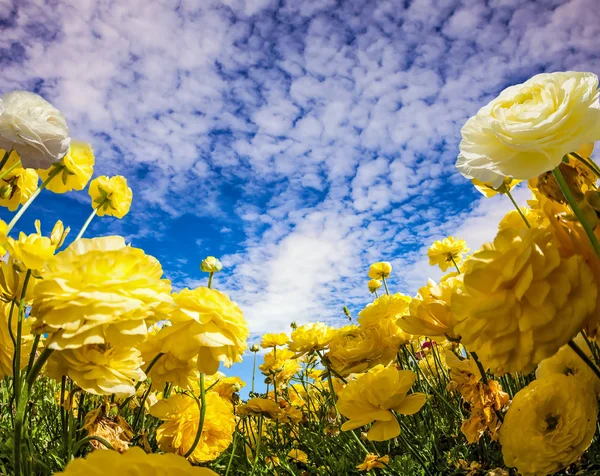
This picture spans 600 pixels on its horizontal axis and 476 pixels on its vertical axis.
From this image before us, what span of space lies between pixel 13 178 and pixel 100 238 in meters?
1.38

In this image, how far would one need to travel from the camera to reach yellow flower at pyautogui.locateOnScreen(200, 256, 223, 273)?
1.28 m

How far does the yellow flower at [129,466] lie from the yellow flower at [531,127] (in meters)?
0.66

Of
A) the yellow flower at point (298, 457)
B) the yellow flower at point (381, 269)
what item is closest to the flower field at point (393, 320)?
the yellow flower at point (298, 457)

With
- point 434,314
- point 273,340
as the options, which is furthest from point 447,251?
point 434,314

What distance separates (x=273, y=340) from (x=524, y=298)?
2.75 metres

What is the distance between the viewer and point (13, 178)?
1785 millimetres

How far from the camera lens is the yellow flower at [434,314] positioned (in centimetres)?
108

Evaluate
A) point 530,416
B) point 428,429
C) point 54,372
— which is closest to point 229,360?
point 54,372

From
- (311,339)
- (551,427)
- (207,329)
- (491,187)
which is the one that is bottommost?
(551,427)

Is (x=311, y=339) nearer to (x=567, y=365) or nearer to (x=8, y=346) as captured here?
(x=567, y=365)

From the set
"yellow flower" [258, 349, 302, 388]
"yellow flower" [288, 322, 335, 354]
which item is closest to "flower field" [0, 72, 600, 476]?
"yellow flower" [288, 322, 335, 354]

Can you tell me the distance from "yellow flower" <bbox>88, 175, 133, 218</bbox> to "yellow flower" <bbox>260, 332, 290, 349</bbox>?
1.52 m

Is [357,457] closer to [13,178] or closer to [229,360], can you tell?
[229,360]

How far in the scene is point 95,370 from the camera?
826 mm
